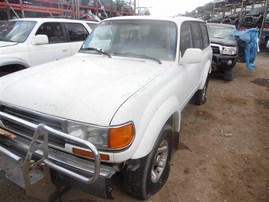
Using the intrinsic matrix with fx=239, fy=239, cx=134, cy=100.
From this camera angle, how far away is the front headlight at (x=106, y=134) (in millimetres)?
1832

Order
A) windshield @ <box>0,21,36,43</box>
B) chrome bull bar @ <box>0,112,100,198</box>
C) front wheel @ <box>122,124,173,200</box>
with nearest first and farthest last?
chrome bull bar @ <box>0,112,100,198</box> < front wheel @ <box>122,124,173,200</box> < windshield @ <box>0,21,36,43</box>

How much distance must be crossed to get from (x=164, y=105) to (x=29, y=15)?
30.5 ft

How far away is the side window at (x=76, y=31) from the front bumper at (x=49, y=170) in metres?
4.30

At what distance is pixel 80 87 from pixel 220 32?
7.87 m

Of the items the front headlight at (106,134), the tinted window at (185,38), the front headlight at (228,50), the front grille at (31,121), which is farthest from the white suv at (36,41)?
the front headlight at (228,50)

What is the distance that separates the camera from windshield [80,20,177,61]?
10.2 feet

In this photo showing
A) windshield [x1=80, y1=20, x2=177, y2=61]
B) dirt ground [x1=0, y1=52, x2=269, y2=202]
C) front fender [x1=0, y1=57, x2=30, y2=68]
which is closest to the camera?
dirt ground [x1=0, y1=52, x2=269, y2=202]

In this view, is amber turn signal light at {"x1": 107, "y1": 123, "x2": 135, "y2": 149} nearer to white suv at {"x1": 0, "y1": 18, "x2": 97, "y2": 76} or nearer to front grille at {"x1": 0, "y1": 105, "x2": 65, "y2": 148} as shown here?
front grille at {"x1": 0, "y1": 105, "x2": 65, "y2": 148}

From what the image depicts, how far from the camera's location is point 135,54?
313cm

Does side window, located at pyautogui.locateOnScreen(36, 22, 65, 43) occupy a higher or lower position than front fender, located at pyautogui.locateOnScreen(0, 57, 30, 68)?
higher

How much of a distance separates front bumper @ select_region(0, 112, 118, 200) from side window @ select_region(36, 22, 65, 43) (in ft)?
12.5

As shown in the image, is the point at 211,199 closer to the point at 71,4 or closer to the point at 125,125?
the point at 125,125

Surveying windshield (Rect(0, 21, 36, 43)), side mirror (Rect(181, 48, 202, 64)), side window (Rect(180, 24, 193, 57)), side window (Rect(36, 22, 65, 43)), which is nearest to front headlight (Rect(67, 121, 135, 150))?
side mirror (Rect(181, 48, 202, 64))

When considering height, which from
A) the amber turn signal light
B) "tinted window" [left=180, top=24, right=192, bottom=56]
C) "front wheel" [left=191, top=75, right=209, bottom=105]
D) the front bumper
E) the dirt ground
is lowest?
the dirt ground
